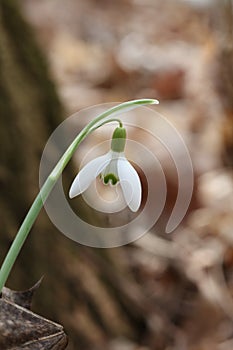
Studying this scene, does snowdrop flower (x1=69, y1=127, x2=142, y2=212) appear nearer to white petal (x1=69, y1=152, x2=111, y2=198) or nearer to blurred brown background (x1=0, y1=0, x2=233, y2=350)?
white petal (x1=69, y1=152, x2=111, y2=198)

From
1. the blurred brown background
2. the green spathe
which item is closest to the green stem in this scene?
the green spathe

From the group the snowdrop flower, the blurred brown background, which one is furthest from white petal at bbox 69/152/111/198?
the blurred brown background

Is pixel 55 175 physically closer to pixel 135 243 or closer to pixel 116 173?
pixel 116 173

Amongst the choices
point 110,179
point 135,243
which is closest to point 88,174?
point 110,179

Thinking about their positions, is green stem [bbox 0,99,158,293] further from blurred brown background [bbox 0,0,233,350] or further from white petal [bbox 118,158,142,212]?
blurred brown background [bbox 0,0,233,350]

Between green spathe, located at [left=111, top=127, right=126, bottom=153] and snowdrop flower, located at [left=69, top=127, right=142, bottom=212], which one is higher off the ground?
green spathe, located at [left=111, top=127, right=126, bottom=153]

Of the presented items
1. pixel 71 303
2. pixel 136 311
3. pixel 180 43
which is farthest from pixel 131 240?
pixel 180 43

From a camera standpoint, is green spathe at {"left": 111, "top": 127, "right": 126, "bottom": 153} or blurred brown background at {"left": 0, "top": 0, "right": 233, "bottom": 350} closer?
green spathe at {"left": 111, "top": 127, "right": 126, "bottom": 153}

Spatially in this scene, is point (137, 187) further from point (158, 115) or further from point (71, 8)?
point (71, 8)

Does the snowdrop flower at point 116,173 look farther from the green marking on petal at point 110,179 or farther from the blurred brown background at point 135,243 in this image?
the blurred brown background at point 135,243
